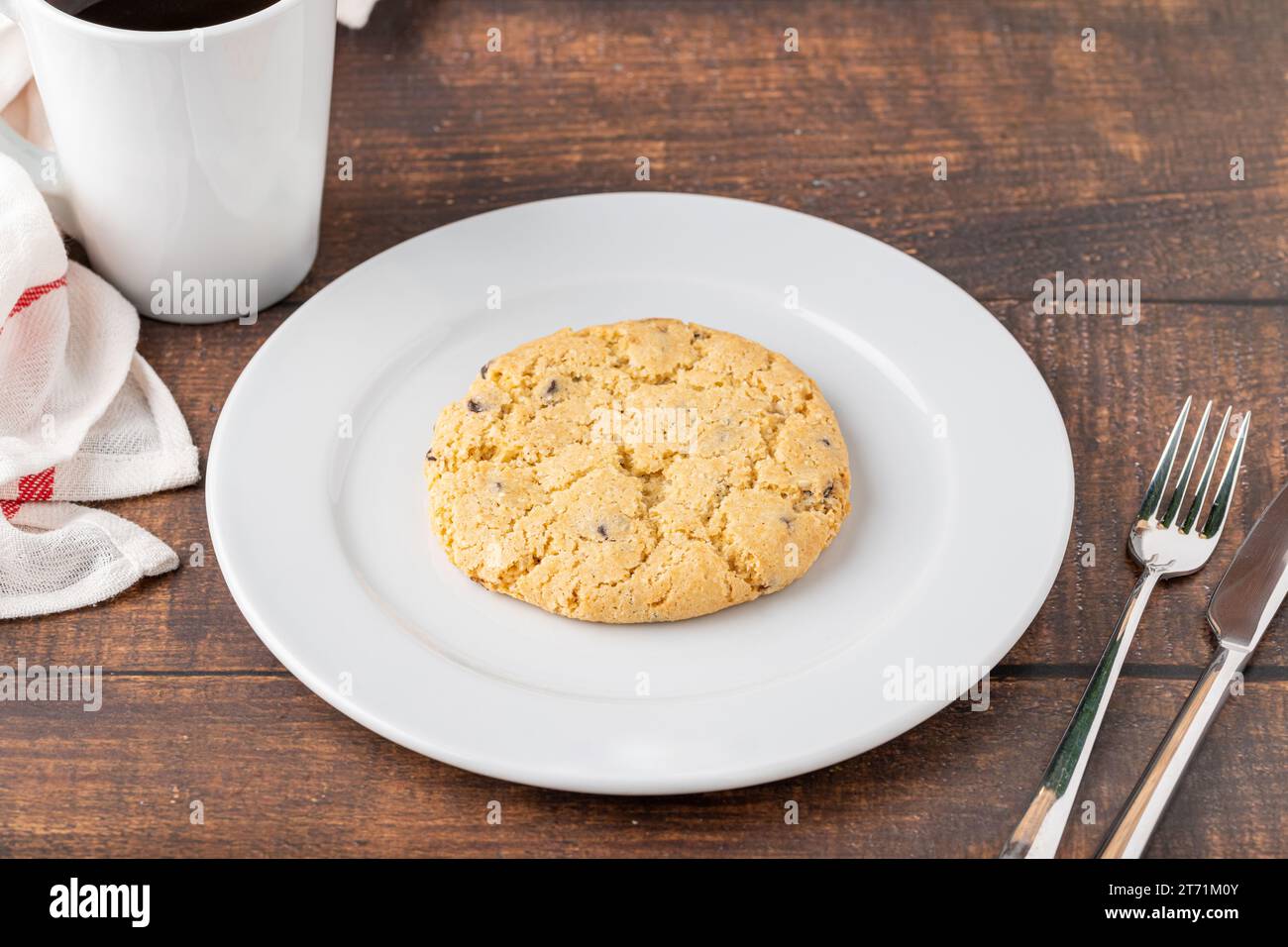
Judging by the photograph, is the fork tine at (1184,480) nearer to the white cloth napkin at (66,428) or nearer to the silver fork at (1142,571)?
the silver fork at (1142,571)

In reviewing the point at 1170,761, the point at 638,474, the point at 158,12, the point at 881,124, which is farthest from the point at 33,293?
the point at 1170,761

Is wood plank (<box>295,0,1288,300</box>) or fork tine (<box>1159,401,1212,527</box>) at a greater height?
wood plank (<box>295,0,1288,300</box>)

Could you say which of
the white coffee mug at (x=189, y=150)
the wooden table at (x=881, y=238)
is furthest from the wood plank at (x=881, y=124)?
the white coffee mug at (x=189, y=150)

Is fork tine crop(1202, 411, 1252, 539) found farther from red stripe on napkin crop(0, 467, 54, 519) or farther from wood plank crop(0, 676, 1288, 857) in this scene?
red stripe on napkin crop(0, 467, 54, 519)

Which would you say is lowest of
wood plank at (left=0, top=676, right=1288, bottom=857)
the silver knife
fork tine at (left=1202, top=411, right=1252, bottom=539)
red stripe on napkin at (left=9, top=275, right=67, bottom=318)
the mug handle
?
wood plank at (left=0, top=676, right=1288, bottom=857)

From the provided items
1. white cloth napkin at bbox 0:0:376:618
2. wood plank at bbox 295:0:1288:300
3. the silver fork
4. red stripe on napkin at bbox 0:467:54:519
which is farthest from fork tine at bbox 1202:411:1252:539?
red stripe on napkin at bbox 0:467:54:519

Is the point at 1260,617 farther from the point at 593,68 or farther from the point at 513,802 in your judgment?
the point at 593,68

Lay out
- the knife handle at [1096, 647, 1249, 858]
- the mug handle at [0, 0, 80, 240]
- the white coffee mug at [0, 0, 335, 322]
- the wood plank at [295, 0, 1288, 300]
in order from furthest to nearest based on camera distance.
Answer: the wood plank at [295, 0, 1288, 300]
the mug handle at [0, 0, 80, 240]
the white coffee mug at [0, 0, 335, 322]
the knife handle at [1096, 647, 1249, 858]

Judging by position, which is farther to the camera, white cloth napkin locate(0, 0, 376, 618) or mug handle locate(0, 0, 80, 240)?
mug handle locate(0, 0, 80, 240)
